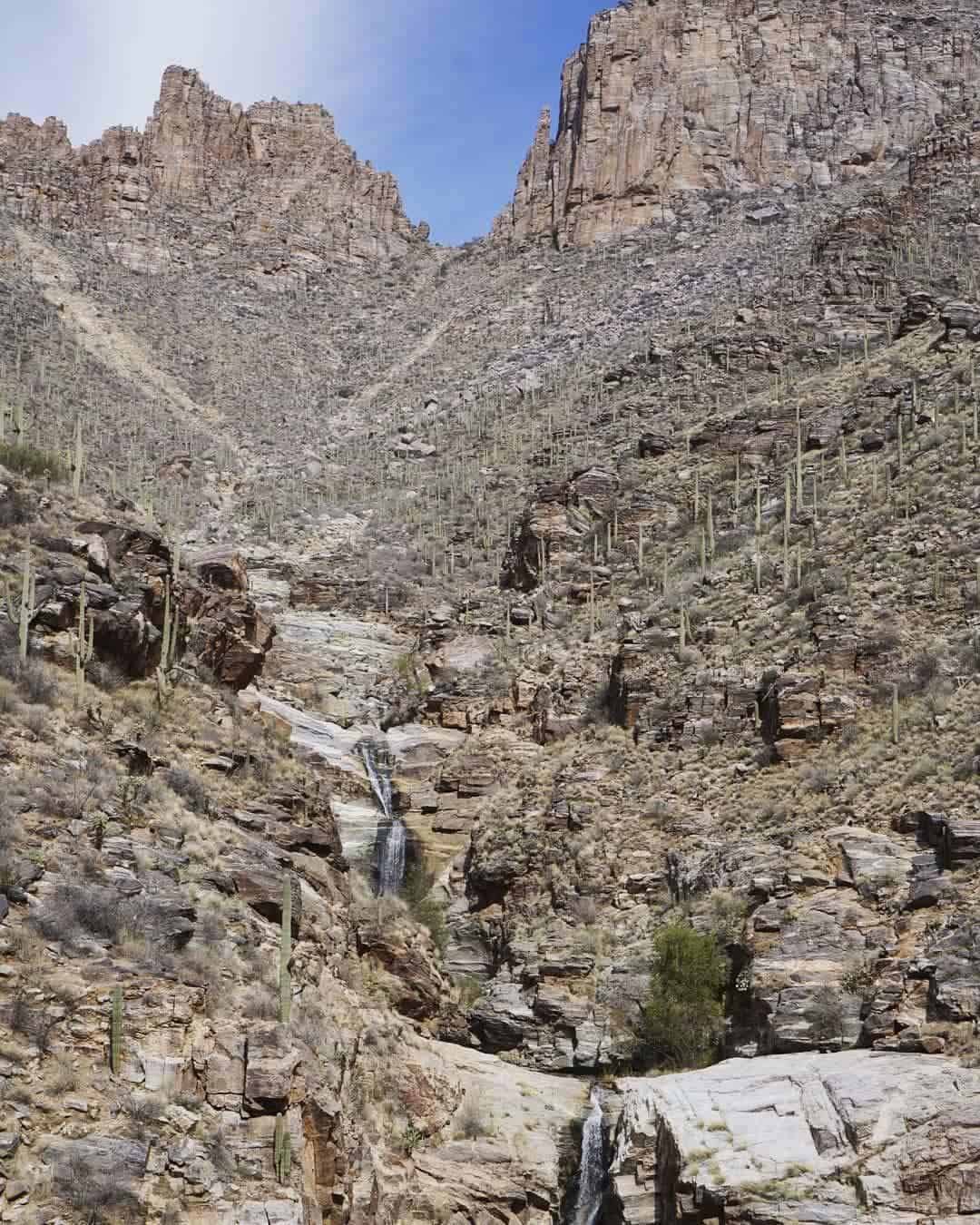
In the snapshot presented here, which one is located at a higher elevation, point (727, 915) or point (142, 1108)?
point (727, 915)

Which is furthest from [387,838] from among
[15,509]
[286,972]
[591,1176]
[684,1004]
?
[286,972]

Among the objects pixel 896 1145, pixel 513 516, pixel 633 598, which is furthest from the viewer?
pixel 513 516

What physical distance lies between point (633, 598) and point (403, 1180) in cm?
2755

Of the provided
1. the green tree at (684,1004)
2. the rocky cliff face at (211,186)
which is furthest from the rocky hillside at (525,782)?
the rocky cliff face at (211,186)

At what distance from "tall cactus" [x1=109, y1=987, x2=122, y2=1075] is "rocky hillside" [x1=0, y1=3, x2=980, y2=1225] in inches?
1.6

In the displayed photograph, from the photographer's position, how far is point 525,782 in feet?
134

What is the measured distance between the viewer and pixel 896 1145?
829 inches

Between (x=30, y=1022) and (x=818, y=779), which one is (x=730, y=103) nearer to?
(x=818, y=779)

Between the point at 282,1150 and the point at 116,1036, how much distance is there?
2.35 m

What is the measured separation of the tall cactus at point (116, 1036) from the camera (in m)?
18.0

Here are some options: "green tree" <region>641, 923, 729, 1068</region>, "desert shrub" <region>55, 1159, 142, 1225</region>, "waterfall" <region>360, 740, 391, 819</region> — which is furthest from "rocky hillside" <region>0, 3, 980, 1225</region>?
"green tree" <region>641, 923, 729, 1068</region>

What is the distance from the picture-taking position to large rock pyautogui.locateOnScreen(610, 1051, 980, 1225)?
67.1 feet

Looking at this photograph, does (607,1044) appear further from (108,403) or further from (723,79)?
(723,79)

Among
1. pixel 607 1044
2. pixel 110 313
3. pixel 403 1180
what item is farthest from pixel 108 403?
pixel 403 1180
